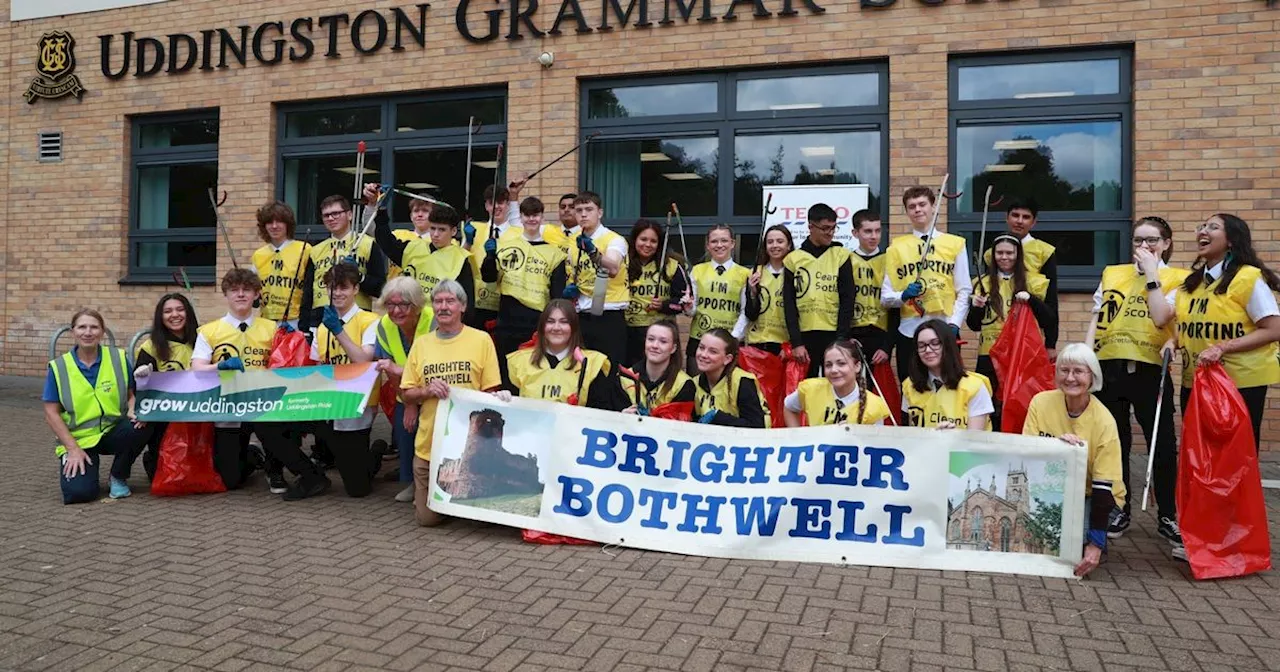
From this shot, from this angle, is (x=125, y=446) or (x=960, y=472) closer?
(x=960, y=472)

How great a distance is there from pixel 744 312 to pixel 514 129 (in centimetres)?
435

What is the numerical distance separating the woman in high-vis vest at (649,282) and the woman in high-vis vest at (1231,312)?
314 cm

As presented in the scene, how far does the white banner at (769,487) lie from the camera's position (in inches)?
186

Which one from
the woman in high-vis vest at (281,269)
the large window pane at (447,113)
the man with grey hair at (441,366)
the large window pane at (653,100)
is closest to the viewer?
the man with grey hair at (441,366)

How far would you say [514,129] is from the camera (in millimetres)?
10016

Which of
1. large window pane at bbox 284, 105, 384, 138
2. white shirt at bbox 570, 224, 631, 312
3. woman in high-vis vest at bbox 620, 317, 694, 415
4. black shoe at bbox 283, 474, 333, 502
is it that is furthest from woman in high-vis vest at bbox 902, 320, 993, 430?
large window pane at bbox 284, 105, 384, 138

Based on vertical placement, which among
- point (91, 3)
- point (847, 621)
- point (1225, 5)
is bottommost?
point (847, 621)

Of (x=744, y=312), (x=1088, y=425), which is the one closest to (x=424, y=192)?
(x=744, y=312)

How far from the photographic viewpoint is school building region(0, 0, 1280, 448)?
322 inches

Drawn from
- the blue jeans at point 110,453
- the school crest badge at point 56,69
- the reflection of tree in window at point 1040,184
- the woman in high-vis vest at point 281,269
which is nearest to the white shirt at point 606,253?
the woman in high-vis vest at point 281,269

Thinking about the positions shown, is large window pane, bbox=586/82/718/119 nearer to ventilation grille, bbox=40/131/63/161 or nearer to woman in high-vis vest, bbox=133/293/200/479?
woman in high-vis vest, bbox=133/293/200/479

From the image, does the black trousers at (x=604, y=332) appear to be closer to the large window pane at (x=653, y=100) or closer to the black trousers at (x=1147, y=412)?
the black trousers at (x=1147, y=412)

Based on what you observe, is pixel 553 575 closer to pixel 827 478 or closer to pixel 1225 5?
pixel 827 478

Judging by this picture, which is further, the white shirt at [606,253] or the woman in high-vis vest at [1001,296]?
the white shirt at [606,253]
